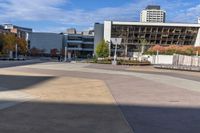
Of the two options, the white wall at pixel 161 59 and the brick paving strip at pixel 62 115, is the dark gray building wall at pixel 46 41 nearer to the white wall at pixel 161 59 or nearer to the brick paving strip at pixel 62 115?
the white wall at pixel 161 59

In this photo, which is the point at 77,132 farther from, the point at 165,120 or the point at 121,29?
the point at 121,29

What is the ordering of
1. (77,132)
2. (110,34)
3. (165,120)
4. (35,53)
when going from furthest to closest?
(35,53) → (110,34) → (165,120) → (77,132)

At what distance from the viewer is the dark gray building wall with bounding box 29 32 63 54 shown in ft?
497

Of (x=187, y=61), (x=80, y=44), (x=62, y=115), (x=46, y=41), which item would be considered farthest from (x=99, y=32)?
(x=62, y=115)

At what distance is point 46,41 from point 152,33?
5279cm

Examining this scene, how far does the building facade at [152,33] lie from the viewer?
117 meters

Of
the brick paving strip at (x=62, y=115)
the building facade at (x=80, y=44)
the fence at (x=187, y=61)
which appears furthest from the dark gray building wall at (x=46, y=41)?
the brick paving strip at (x=62, y=115)

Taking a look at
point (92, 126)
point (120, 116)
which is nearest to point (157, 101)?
point (120, 116)

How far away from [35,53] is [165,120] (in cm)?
13483

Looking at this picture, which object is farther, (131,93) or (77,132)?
(131,93)

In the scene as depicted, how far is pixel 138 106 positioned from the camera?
11789mm

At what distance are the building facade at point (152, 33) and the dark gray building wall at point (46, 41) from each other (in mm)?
36326

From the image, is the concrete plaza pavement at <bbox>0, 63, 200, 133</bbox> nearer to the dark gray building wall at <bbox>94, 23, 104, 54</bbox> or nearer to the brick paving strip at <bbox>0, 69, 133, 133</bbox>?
the brick paving strip at <bbox>0, 69, 133, 133</bbox>

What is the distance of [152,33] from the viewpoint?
390 feet
